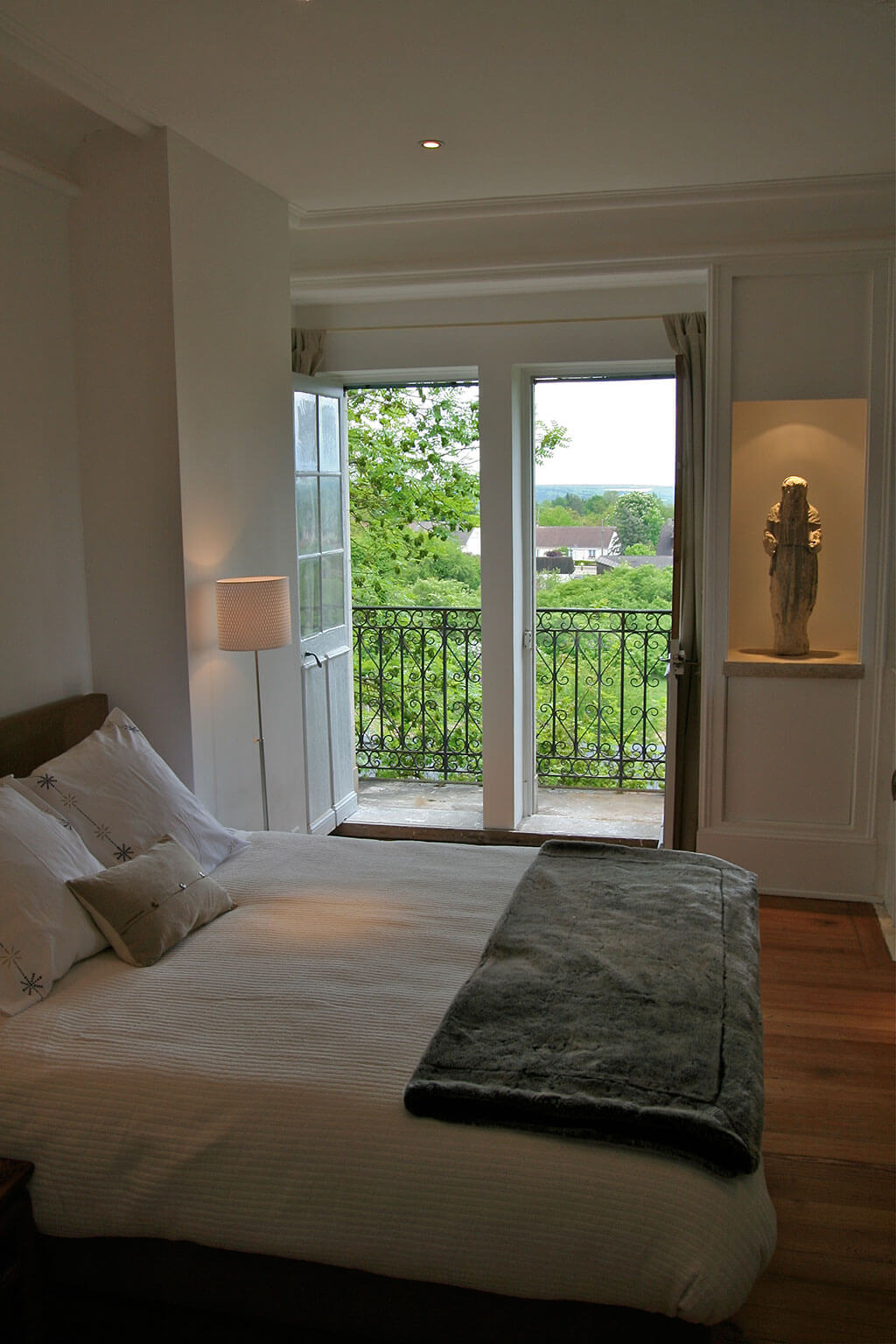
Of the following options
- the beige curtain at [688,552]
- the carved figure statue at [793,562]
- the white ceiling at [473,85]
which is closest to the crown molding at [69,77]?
the white ceiling at [473,85]

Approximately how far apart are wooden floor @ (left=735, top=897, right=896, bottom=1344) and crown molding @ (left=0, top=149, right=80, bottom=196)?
11.2 feet

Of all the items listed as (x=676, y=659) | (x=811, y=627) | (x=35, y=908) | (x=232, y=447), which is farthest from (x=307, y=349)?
(x=35, y=908)

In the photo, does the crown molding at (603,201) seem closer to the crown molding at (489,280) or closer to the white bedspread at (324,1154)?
the crown molding at (489,280)

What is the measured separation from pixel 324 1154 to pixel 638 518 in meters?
3.73

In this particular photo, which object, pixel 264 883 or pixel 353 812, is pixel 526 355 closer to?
pixel 353 812

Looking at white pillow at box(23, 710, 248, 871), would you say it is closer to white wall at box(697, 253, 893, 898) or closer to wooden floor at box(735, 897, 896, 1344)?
wooden floor at box(735, 897, 896, 1344)

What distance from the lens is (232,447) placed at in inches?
149

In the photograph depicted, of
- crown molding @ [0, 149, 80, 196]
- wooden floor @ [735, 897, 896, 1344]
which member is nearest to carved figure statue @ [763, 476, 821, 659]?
wooden floor @ [735, 897, 896, 1344]

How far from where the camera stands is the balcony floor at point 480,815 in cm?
506

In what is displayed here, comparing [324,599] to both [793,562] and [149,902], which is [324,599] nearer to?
[793,562]

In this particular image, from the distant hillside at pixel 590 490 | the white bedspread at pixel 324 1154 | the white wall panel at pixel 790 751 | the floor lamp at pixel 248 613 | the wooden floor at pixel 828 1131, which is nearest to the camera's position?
the white bedspread at pixel 324 1154

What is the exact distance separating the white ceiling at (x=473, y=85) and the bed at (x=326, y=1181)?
2.25m

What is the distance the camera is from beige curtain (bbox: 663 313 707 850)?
460 centimetres

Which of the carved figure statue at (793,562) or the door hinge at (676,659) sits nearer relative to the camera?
the carved figure statue at (793,562)
